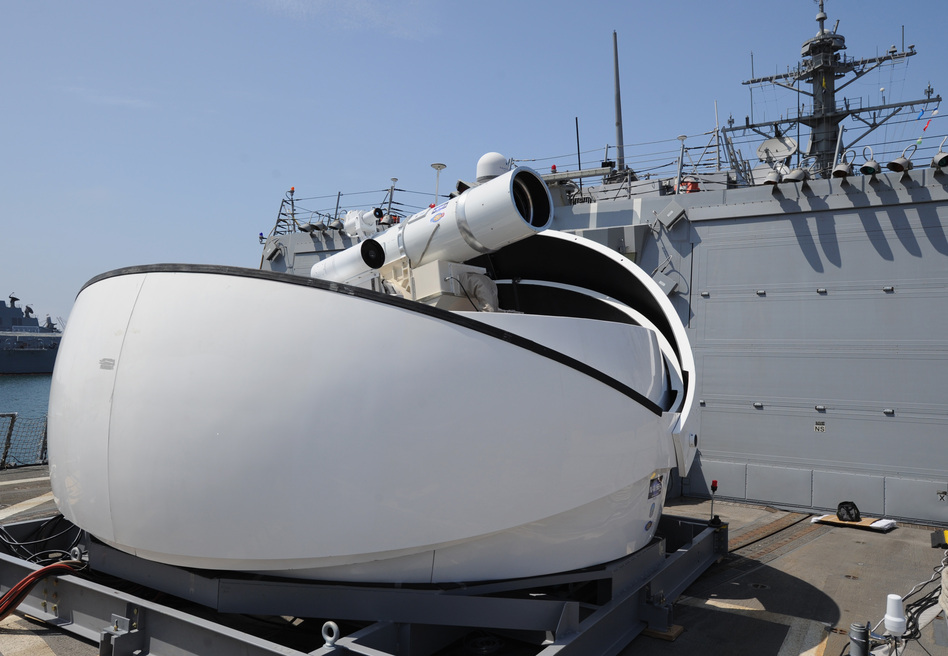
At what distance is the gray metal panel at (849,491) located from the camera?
→ 11.0 meters

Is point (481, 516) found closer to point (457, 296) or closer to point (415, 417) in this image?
point (415, 417)

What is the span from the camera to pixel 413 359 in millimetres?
4434

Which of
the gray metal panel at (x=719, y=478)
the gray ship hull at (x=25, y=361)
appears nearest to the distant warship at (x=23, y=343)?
the gray ship hull at (x=25, y=361)

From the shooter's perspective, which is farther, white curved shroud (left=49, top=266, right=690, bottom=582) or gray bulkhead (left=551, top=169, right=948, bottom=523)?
gray bulkhead (left=551, top=169, right=948, bottom=523)

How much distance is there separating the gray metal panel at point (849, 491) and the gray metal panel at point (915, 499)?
12 centimetres

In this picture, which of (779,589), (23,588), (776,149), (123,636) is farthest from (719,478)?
(23,588)

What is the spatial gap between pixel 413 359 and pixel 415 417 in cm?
40

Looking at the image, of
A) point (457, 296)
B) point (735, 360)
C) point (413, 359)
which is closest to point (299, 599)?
point (413, 359)

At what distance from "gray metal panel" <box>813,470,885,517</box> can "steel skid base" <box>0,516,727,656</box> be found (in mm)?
6846

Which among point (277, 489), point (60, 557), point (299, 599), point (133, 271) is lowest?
point (60, 557)

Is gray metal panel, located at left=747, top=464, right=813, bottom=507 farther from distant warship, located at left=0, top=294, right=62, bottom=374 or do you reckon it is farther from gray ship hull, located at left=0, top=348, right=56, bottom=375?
gray ship hull, located at left=0, top=348, right=56, bottom=375

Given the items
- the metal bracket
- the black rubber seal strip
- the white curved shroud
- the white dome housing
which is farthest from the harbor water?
the black rubber seal strip

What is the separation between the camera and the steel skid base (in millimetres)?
4539

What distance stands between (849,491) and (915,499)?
3.15 feet
